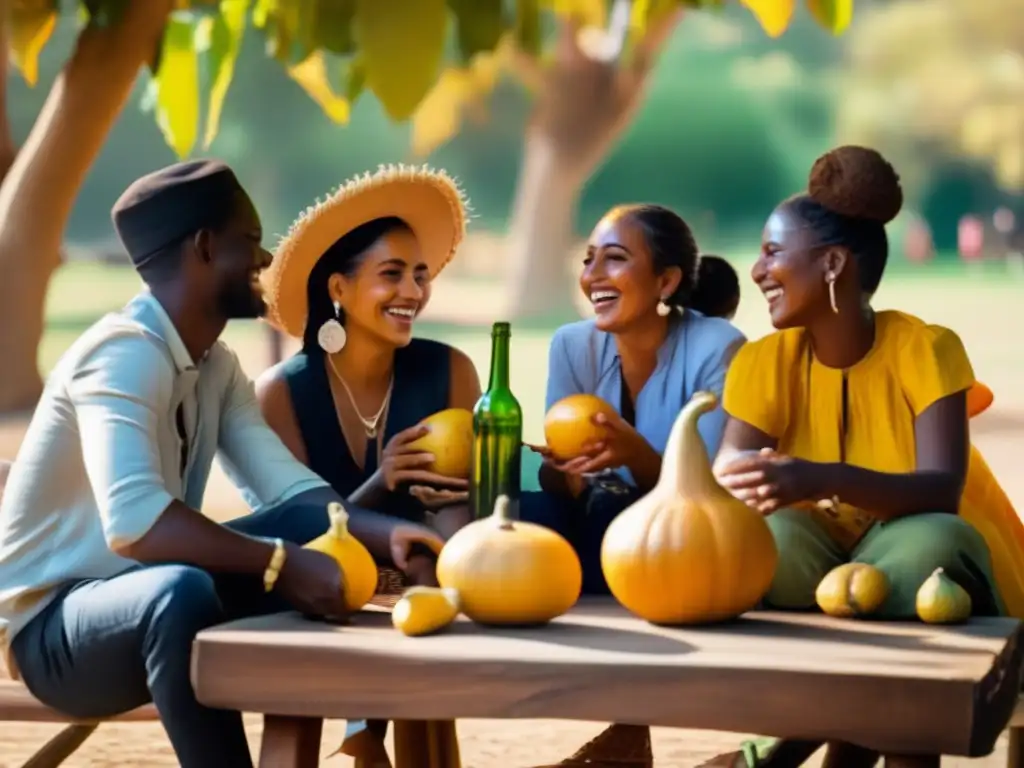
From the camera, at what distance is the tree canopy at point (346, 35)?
5.42 meters

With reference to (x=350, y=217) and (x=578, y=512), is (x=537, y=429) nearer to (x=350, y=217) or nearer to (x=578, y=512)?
(x=350, y=217)

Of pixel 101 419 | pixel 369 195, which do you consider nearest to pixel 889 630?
pixel 101 419

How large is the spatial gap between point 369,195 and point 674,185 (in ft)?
54.7

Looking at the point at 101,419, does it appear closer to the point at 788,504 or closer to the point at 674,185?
the point at 788,504

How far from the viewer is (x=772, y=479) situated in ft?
8.77

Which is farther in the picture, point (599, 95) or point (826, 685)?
point (599, 95)

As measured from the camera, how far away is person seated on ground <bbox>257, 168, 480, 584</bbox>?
3564 mm

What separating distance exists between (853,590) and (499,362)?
2.51ft

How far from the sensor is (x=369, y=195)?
3.59 metres

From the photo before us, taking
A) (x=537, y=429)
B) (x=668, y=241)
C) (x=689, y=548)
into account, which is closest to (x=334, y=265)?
(x=668, y=241)

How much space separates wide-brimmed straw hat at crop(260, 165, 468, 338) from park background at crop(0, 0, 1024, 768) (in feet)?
48.7

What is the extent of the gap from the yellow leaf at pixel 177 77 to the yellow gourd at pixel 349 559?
4.84 meters

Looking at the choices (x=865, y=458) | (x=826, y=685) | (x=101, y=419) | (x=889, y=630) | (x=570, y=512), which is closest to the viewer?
(x=826, y=685)

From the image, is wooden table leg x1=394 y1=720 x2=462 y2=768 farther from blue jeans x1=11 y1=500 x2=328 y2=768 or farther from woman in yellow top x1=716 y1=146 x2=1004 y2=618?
woman in yellow top x1=716 y1=146 x2=1004 y2=618
